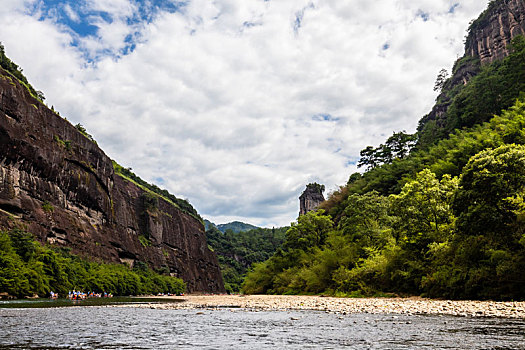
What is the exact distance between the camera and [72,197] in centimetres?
6619

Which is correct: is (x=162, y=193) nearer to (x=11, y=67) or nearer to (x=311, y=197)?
(x=311, y=197)

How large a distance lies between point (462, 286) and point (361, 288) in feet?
39.3

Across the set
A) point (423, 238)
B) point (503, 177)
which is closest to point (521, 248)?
point (503, 177)

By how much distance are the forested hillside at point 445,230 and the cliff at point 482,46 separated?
815 inches

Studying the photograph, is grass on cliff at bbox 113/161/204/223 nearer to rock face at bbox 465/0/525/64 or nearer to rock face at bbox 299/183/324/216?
rock face at bbox 299/183/324/216

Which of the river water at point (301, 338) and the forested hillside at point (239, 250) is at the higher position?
the forested hillside at point (239, 250)

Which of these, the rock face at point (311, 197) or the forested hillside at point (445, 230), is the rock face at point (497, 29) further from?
the rock face at point (311, 197)

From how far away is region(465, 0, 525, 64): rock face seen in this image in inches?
3120

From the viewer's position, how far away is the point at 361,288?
104 feet

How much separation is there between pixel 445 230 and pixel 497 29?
266 feet

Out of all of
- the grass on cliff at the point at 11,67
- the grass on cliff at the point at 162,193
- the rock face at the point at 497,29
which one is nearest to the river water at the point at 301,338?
the grass on cliff at the point at 11,67

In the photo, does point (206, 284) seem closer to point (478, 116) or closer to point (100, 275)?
point (100, 275)

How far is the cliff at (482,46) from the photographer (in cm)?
7656

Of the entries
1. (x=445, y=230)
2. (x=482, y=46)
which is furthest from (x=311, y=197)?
(x=445, y=230)
